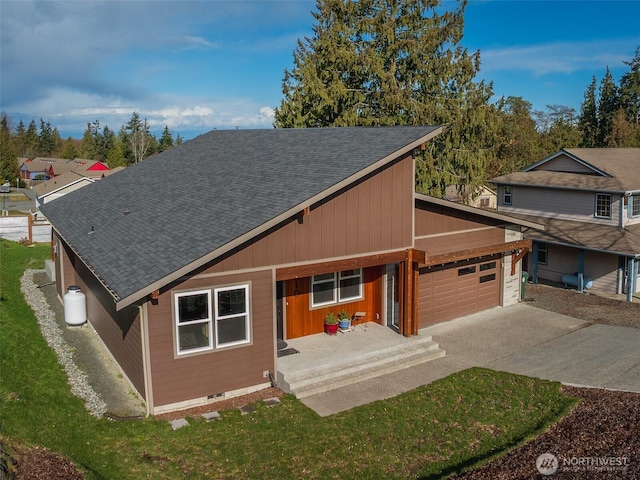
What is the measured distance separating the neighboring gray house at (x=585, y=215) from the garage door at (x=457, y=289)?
5.43 metres

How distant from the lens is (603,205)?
23.4 m

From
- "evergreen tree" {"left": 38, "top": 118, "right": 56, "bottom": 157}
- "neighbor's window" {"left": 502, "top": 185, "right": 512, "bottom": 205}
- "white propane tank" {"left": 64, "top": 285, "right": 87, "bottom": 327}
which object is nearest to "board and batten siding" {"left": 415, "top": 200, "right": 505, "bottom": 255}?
"white propane tank" {"left": 64, "top": 285, "right": 87, "bottom": 327}

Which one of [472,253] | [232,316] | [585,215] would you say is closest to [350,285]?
[472,253]

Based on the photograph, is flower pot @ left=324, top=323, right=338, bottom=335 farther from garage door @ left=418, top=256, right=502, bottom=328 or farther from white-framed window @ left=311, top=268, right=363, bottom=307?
garage door @ left=418, top=256, right=502, bottom=328

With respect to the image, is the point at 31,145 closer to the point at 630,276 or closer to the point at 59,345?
the point at 59,345

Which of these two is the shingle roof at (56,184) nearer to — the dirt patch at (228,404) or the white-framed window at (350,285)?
the white-framed window at (350,285)

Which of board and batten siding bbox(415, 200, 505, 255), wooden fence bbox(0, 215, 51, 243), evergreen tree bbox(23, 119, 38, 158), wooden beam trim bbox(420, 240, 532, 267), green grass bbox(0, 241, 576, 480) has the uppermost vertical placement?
evergreen tree bbox(23, 119, 38, 158)

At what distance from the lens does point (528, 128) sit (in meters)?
55.3

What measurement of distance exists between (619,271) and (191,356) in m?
17.8

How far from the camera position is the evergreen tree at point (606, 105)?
2295 inches

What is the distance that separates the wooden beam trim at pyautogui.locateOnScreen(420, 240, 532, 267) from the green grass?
11.8ft

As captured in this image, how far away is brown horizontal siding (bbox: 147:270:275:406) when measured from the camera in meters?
11.1

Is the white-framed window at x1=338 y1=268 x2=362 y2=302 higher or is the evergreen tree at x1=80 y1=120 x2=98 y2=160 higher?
the evergreen tree at x1=80 y1=120 x2=98 y2=160

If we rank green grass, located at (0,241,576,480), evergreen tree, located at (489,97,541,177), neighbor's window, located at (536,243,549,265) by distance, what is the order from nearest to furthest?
green grass, located at (0,241,576,480) → neighbor's window, located at (536,243,549,265) → evergreen tree, located at (489,97,541,177)
